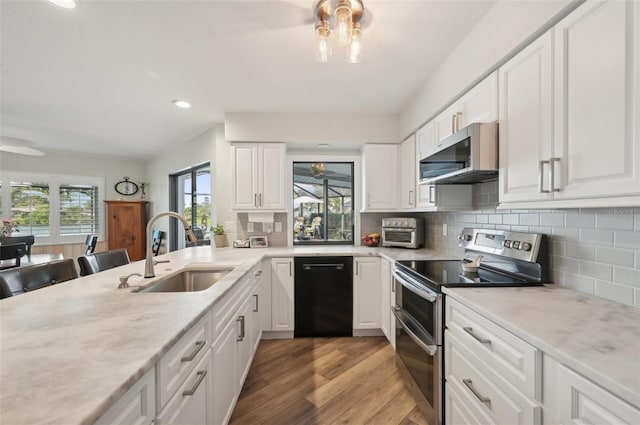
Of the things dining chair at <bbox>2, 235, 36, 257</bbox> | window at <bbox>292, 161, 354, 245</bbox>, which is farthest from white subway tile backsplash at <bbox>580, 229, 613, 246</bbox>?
dining chair at <bbox>2, 235, 36, 257</bbox>

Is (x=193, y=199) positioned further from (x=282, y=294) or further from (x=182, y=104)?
(x=282, y=294)

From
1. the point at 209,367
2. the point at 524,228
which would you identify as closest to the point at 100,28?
the point at 209,367

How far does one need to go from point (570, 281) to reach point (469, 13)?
1.59 m

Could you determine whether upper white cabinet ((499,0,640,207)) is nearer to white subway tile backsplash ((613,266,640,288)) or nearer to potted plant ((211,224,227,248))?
white subway tile backsplash ((613,266,640,288))

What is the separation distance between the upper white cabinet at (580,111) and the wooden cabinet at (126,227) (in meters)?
5.79

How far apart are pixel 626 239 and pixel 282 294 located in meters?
2.44

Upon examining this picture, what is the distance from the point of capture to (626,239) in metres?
1.12

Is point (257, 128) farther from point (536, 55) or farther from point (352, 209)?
point (536, 55)

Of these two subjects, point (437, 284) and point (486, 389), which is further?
point (437, 284)

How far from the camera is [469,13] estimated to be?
150 cm

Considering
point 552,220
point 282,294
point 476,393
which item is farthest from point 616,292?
point 282,294

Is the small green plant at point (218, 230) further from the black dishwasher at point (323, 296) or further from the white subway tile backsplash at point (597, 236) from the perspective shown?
the white subway tile backsplash at point (597, 236)

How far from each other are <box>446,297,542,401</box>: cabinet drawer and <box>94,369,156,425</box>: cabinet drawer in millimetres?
1228

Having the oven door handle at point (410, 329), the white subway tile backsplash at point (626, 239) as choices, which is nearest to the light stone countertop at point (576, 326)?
the white subway tile backsplash at point (626, 239)
